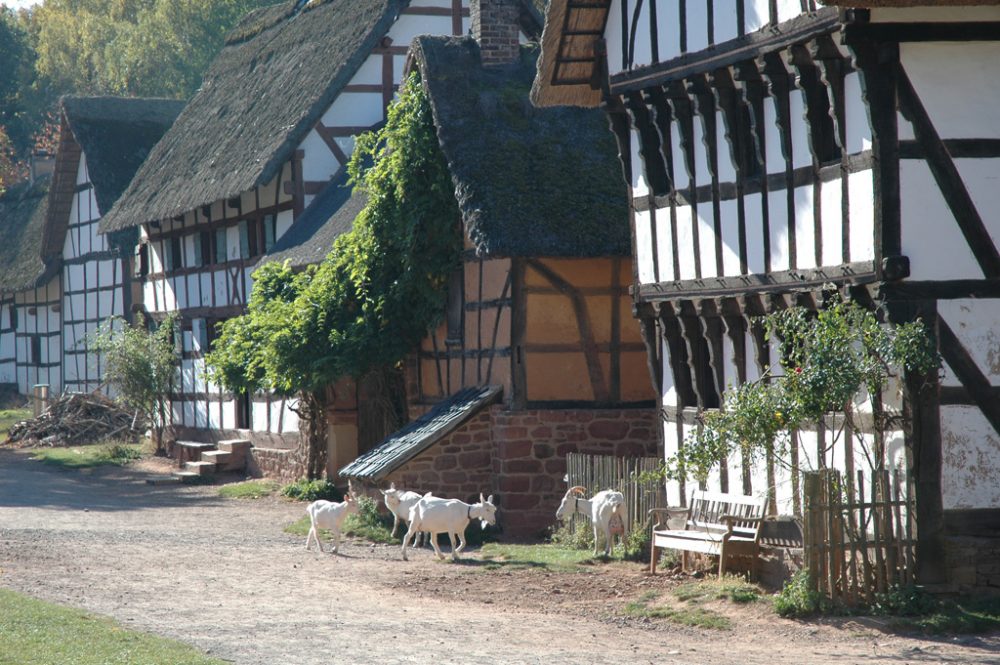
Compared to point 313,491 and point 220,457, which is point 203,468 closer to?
point 220,457

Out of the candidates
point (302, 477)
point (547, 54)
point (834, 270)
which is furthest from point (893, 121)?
point (302, 477)

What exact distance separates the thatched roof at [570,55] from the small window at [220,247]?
45.0 feet

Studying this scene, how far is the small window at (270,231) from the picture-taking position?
2872 centimetres

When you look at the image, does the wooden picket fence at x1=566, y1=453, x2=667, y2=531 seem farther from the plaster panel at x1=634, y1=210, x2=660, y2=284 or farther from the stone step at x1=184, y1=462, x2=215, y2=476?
the stone step at x1=184, y1=462, x2=215, y2=476

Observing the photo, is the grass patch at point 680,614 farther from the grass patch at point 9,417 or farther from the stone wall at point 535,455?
the grass patch at point 9,417

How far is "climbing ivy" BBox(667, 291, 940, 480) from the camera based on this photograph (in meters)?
12.0

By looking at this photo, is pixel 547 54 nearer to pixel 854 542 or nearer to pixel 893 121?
pixel 893 121

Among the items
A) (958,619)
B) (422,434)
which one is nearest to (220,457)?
(422,434)

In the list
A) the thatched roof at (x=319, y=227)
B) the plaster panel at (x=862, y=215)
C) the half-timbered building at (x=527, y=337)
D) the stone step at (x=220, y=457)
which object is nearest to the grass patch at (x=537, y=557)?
the half-timbered building at (x=527, y=337)

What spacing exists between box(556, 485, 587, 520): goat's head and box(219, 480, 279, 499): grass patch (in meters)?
9.28

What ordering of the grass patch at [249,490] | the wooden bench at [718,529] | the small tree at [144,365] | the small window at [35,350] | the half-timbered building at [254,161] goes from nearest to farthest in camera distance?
the wooden bench at [718,529]
the grass patch at [249,490]
the half-timbered building at [254,161]
the small tree at [144,365]
the small window at [35,350]

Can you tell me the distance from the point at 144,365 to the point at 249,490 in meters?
7.87

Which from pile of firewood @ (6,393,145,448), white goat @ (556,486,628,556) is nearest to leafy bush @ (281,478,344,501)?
white goat @ (556,486,628,556)

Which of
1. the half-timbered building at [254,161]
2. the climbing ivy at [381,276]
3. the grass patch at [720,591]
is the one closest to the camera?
the grass patch at [720,591]
